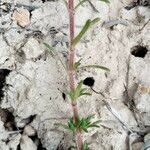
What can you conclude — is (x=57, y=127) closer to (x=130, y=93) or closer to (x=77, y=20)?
(x=130, y=93)

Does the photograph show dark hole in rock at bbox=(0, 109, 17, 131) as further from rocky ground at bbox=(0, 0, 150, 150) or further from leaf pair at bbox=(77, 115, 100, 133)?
leaf pair at bbox=(77, 115, 100, 133)

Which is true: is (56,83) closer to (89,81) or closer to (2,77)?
(89,81)

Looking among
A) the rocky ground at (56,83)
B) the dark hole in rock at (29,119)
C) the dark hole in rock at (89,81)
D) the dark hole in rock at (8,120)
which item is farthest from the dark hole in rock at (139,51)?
the dark hole in rock at (8,120)

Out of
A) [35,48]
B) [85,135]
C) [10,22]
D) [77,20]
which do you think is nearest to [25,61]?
[35,48]

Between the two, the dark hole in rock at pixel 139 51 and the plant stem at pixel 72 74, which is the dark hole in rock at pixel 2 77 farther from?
the dark hole in rock at pixel 139 51

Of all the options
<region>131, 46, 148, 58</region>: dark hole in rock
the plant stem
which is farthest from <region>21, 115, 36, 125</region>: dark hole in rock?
<region>131, 46, 148, 58</region>: dark hole in rock

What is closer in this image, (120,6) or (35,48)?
(35,48)

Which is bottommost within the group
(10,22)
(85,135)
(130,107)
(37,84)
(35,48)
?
(85,135)
